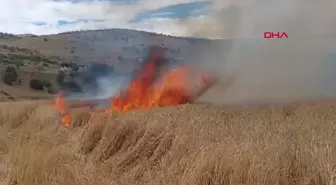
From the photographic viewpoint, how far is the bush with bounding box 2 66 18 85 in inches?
2827

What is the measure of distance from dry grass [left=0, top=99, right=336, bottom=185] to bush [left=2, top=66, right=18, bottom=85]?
63690 mm

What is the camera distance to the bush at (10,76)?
7181 cm

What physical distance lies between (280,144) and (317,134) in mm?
907

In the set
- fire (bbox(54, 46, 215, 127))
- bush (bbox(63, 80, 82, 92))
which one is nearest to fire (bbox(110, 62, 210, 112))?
fire (bbox(54, 46, 215, 127))

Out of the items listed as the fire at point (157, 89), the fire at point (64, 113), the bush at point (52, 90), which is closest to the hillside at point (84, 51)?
the bush at point (52, 90)

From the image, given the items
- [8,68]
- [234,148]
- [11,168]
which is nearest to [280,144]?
[234,148]

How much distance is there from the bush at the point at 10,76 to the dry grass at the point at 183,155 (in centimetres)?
6369

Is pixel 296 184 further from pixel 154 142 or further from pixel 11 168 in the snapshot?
pixel 11 168

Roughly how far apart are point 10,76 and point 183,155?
69517 millimetres

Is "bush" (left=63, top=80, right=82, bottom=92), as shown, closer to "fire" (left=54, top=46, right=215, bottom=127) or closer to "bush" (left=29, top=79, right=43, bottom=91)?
"bush" (left=29, top=79, right=43, bottom=91)

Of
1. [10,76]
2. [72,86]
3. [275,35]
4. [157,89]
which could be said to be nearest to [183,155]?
[157,89]

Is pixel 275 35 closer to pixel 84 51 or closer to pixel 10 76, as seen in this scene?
pixel 10 76

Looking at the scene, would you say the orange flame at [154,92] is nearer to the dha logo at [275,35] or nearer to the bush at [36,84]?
the dha logo at [275,35]

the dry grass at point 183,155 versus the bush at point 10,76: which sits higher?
the dry grass at point 183,155
